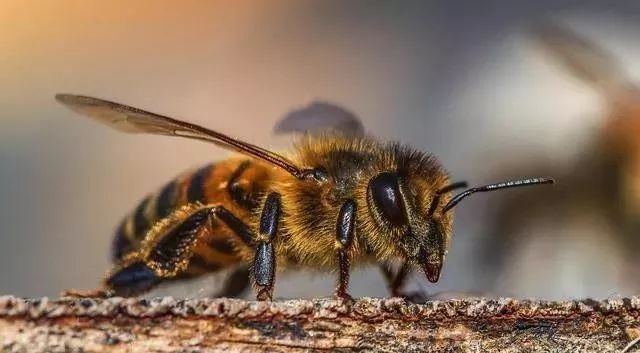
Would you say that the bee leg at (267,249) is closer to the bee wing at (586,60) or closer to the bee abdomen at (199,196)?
the bee abdomen at (199,196)

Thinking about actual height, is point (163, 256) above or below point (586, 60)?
below

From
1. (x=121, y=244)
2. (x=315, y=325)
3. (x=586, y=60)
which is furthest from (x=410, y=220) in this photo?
(x=586, y=60)

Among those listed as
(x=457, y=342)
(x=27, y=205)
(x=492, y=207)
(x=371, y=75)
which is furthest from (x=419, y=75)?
(x=457, y=342)

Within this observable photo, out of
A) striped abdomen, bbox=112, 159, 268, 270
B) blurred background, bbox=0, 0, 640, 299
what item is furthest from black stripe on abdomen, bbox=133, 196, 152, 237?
blurred background, bbox=0, 0, 640, 299

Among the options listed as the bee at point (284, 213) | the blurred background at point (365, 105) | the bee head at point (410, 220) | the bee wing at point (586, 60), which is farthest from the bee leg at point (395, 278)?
the bee wing at point (586, 60)

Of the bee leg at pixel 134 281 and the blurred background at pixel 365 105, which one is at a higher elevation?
the blurred background at pixel 365 105

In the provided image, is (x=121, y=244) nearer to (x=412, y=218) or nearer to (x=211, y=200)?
(x=211, y=200)
